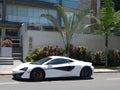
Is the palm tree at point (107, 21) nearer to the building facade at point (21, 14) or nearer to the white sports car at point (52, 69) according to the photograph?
the white sports car at point (52, 69)

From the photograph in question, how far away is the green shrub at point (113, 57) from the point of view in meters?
33.9

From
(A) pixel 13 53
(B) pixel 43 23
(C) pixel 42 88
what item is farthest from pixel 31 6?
(C) pixel 42 88

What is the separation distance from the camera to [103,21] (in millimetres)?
32188

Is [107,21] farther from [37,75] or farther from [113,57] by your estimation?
[37,75]

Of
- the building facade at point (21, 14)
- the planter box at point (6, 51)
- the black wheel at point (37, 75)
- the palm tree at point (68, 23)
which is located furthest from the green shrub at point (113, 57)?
the black wheel at point (37, 75)

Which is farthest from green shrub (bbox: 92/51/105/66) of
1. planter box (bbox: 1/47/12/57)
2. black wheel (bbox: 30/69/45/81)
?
black wheel (bbox: 30/69/45/81)

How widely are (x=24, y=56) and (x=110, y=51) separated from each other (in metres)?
7.82

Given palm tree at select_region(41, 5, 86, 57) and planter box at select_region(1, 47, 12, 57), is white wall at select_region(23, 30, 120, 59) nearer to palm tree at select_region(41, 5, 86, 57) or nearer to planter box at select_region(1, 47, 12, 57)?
planter box at select_region(1, 47, 12, 57)

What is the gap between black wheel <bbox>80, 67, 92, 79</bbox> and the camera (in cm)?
2292

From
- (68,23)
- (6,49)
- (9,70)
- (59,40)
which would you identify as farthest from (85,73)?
(6,49)

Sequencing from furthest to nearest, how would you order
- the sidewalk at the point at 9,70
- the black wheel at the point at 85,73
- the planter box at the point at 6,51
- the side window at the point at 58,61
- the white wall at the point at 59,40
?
1. the planter box at the point at 6,51
2. the white wall at the point at 59,40
3. the sidewalk at the point at 9,70
4. the black wheel at the point at 85,73
5. the side window at the point at 58,61

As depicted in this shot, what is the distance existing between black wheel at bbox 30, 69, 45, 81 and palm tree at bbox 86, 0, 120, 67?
12.2m

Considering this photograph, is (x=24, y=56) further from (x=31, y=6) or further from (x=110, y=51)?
(x=31, y=6)

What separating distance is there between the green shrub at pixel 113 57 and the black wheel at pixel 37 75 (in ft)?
45.3
